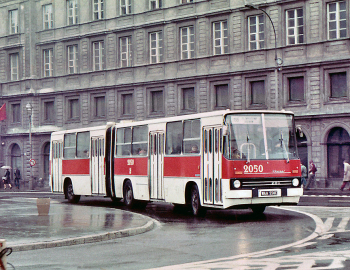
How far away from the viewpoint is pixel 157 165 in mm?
22547

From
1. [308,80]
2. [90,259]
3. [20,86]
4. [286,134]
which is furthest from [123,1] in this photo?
[90,259]

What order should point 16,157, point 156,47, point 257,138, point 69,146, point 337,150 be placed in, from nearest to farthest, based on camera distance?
1. point 257,138
2. point 69,146
3. point 337,150
4. point 156,47
5. point 16,157

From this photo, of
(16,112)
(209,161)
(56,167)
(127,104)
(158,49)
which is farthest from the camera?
(16,112)

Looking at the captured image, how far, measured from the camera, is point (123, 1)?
49.6 metres

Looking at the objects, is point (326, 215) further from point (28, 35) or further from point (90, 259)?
point (28, 35)

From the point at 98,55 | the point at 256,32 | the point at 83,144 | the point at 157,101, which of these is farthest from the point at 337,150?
the point at 98,55

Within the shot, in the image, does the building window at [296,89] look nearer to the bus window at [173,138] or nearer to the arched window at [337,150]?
the arched window at [337,150]

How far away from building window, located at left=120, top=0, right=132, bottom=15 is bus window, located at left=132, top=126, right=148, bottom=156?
26.1 m

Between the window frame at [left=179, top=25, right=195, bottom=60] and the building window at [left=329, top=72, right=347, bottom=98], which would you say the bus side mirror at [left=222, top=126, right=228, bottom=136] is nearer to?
the building window at [left=329, top=72, right=347, bottom=98]

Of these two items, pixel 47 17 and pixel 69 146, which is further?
pixel 47 17

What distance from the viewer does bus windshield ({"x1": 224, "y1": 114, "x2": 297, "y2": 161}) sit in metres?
18.2

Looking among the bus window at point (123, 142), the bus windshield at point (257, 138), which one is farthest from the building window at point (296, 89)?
the bus windshield at point (257, 138)

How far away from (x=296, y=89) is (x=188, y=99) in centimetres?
790

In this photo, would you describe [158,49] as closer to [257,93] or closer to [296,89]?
[257,93]
